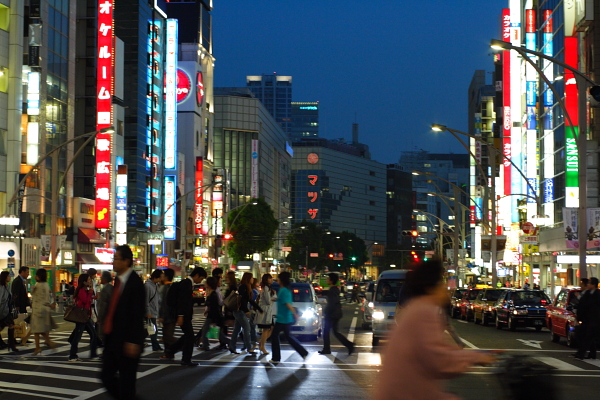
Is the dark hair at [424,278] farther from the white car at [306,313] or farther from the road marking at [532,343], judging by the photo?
the white car at [306,313]

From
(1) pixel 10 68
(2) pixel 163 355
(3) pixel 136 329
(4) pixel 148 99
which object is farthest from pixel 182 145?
(3) pixel 136 329

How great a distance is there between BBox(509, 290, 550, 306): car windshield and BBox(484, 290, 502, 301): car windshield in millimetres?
3837

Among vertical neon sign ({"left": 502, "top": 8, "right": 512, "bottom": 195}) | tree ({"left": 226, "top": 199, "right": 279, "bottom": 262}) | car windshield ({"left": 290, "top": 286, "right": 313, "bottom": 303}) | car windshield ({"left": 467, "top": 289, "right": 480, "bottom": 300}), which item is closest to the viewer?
car windshield ({"left": 290, "top": 286, "right": 313, "bottom": 303})

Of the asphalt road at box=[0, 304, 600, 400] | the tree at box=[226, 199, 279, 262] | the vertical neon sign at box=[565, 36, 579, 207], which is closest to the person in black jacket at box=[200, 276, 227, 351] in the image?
the asphalt road at box=[0, 304, 600, 400]

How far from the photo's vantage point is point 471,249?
133 meters

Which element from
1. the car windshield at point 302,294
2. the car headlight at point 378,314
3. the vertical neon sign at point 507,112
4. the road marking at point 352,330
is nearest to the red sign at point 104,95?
the road marking at point 352,330

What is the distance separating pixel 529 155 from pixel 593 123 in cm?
1701

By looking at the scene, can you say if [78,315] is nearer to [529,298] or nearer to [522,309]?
[522,309]

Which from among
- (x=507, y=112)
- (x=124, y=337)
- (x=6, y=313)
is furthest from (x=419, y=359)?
(x=507, y=112)

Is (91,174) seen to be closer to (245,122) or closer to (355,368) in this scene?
(355,368)

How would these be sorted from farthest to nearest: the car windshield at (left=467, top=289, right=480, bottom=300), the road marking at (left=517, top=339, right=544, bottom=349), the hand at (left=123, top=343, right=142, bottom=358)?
the car windshield at (left=467, top=289, right=480, bottom=300) → the road marking at (left=517, top=339, right=544, bottom=349) → the hand at (left=123, top=343, right=142, bottom=358)

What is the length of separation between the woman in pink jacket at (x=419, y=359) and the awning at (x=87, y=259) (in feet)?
200

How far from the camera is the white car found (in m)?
26.6

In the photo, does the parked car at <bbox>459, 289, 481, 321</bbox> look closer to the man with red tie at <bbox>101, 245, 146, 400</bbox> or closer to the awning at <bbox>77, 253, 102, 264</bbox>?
the awning at <bbox>77, 253, 102, 264</bbox>
